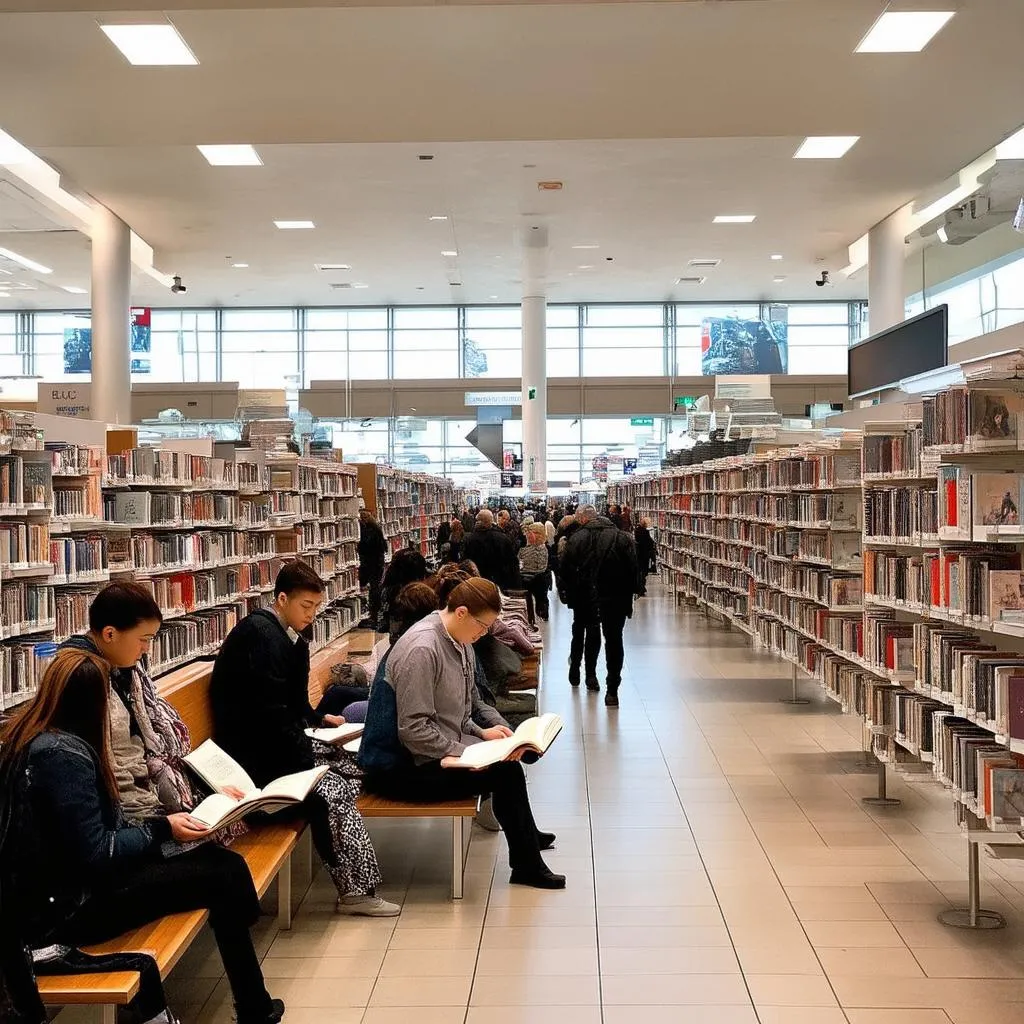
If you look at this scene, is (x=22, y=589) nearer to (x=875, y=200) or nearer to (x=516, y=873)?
(x=516, y=873)

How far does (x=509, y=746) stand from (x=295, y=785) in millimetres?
1067

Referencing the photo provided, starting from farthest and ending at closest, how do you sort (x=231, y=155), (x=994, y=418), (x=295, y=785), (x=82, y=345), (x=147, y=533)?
(x=82, y=345)
(x=231, y=155)
(x=147, y=533)
(x=994, y=418)
(x=295, y=785)

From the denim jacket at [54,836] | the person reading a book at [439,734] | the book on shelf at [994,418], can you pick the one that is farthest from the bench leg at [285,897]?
the book on shelf at [994,418]

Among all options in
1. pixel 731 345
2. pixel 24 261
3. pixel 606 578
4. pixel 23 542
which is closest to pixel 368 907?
pixel 23 542

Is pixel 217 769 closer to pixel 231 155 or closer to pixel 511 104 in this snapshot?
pixel 511 104

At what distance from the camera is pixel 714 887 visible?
16.6 ft

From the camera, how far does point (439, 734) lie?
16.1 feet

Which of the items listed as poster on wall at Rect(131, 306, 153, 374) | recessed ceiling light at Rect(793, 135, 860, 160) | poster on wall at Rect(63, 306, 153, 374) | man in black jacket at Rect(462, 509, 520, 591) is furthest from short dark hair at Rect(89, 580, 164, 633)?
poster on wall at Rect(63, 306, 153, 374)

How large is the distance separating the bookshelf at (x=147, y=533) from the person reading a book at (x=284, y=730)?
174cm

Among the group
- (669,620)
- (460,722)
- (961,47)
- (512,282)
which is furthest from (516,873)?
(512,282)

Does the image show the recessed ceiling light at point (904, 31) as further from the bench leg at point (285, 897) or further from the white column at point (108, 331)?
the white column at point (108, 331)

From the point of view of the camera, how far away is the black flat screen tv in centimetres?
1048

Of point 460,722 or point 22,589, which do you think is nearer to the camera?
point 460,722

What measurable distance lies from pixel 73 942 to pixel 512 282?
24123 millimetres
